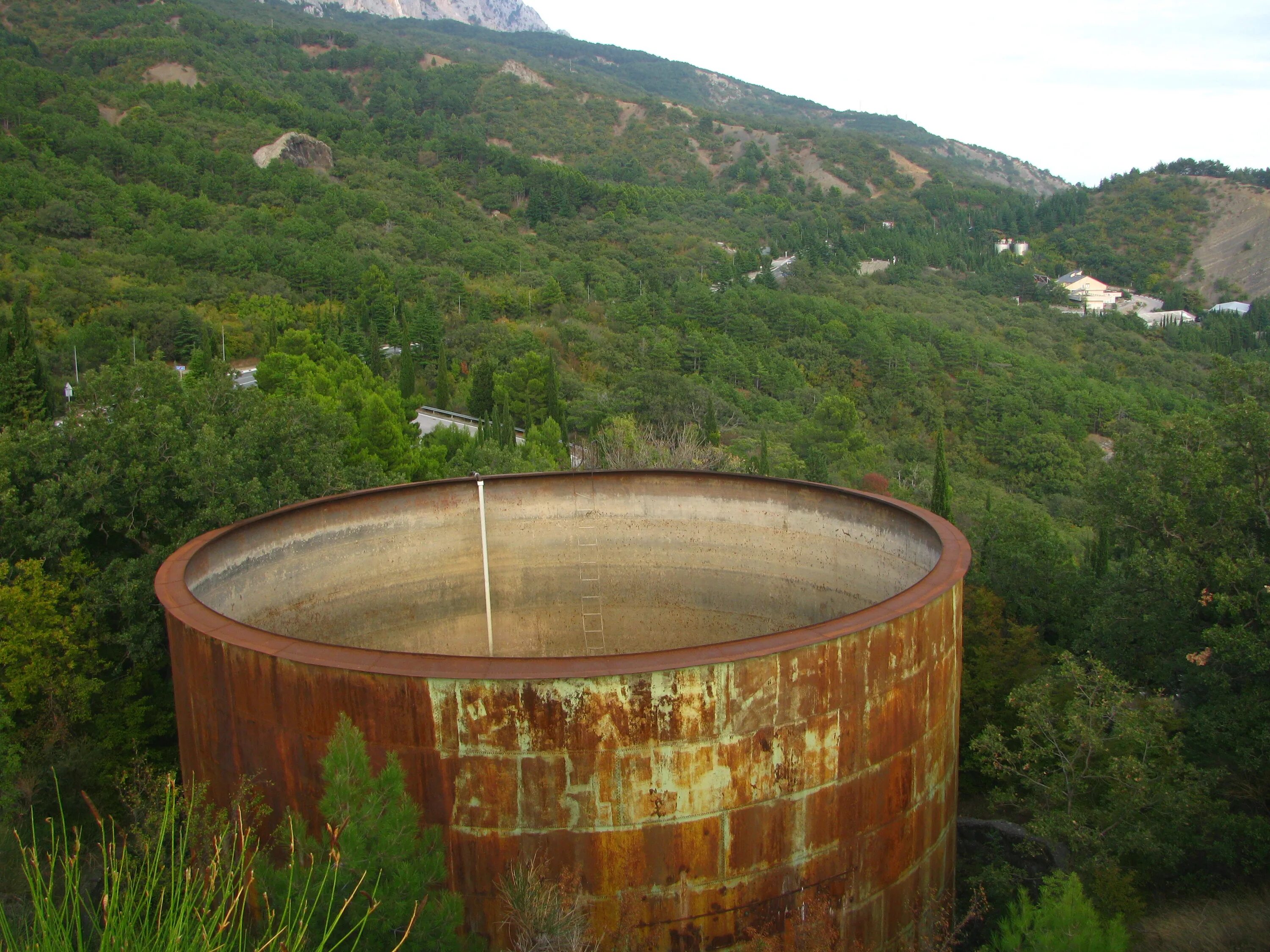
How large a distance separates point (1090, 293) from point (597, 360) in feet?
243

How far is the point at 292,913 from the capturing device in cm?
719

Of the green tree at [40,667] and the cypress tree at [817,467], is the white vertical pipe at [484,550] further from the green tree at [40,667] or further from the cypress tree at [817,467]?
the cypress tree at [817,467]

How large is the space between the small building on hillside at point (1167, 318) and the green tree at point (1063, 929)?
107643 millimetres

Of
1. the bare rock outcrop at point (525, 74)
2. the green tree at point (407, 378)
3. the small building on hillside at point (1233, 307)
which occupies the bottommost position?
the small building on hillside at point (1233, 307)

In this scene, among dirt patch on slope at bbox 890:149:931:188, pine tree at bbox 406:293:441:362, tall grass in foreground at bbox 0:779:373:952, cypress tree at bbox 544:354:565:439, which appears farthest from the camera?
dirt patch on slope at bbox 890:149:931:188

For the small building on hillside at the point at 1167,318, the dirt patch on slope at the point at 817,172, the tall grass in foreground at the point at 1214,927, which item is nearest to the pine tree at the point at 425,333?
the tall grass in foreground at the point at 1214,927

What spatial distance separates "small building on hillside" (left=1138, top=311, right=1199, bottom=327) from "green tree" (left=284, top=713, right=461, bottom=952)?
366 ft

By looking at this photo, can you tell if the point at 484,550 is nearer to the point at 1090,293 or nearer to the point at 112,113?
the point at 112,113

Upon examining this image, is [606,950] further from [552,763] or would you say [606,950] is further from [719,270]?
[719,270]

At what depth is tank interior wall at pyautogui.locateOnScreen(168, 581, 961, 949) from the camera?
8727 mm

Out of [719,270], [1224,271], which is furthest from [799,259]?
[1224,271]

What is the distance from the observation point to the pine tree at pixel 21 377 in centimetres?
2717

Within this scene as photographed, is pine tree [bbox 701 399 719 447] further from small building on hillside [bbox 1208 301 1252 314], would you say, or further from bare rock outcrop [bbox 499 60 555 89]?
bare rock outcrop [bbox 499 60 555 89]

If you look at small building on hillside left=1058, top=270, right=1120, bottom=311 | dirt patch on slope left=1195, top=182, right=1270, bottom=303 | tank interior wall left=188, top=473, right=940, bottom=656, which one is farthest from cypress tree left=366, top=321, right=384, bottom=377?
dirt patch on slope left=1195, top=182, right=1270, bottom=303
